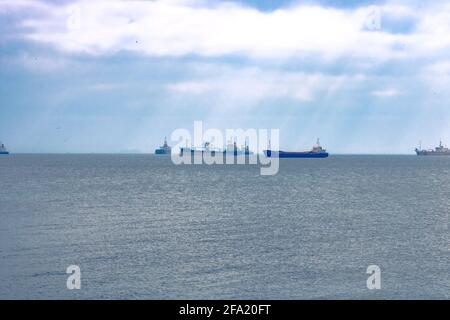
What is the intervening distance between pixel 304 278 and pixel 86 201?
4957 cm

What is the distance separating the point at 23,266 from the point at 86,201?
139 feet

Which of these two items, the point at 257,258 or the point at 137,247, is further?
the point at 137,247

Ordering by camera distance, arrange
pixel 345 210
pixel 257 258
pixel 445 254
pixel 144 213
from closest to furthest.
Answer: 1. pixel 257 258
2. pixel 445 254
3. pixel 144 213
4. pixel 345 210

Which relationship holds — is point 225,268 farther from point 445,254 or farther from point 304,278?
point 445,254

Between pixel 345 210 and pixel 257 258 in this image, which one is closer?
pixel 257 258

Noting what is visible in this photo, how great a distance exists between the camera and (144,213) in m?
60.1

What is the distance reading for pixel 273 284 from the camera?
29562mm

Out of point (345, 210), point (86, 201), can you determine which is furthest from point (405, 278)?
point (86, 201)
